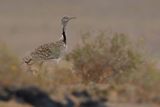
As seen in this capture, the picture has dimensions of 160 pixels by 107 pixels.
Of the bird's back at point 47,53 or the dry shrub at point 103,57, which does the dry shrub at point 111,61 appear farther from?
the bird's back at point 47,53

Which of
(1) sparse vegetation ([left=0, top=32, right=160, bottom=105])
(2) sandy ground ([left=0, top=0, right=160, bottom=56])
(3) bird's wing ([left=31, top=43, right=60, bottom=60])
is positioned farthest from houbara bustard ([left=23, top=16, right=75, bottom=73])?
(2) sandy ground ([left=0, top=0, right=160, bottom=56])

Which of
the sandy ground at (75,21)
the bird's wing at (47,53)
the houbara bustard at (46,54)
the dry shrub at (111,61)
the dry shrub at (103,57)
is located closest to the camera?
the dry shrub at (111,61)

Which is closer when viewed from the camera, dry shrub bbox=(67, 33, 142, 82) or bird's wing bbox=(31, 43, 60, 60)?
dry shrub bbox=(67, 33, 142, 82)

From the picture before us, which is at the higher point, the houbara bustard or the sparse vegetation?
the houbara bustard

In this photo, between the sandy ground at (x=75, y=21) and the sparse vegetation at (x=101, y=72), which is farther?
the sandy ground at (x=75, y=21)

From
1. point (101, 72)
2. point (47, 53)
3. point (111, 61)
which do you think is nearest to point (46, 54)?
point (47, 53)

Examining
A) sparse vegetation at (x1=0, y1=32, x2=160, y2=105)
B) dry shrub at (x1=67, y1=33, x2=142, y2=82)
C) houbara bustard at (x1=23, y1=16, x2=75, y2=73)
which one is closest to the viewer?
sparse vegetation at (x1=0, y1=32, x2=160, y2=105)

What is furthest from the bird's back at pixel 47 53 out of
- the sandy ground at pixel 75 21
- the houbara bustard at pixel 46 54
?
the sandy ground at pixel 75 21

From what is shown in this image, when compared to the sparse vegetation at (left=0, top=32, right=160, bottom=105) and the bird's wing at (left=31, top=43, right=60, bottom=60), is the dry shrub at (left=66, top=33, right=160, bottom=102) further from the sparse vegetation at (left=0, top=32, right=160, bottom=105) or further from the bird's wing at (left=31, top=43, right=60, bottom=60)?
the bird's wing at (left=31, top=43, right=60, bottom=60)

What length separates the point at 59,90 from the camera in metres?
14.0

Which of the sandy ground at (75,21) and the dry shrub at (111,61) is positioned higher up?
the sandy ground at (75,21)

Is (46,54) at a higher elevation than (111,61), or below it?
A: higher

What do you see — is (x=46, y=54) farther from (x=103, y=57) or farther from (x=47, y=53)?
(x=103, y=57)

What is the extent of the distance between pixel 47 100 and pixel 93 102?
764 mm
